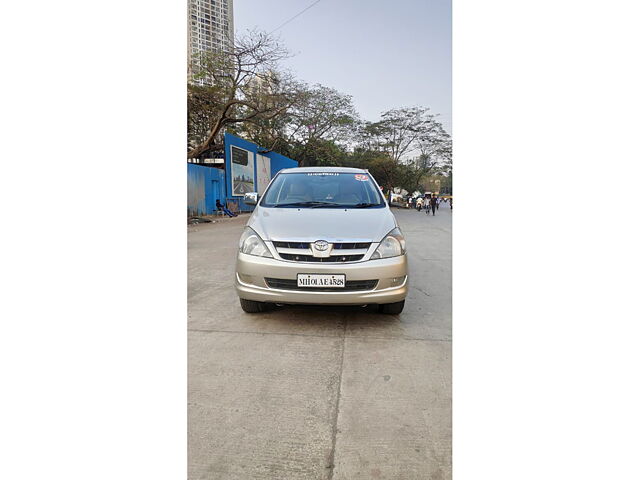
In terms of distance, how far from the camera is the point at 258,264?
9.30ft

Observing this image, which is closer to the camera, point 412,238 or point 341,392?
point 341,392

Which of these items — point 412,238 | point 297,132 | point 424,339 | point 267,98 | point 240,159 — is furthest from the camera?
point 297,132

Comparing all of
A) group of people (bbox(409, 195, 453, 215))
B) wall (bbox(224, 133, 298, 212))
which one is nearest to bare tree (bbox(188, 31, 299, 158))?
wall (bbox(224, 133, 298, 212))

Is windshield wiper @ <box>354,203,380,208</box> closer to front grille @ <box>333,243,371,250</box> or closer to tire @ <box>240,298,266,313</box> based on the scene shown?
front grille @ <box>333,243,371,250</box>

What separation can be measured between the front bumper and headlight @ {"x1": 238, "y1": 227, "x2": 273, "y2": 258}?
0.04m

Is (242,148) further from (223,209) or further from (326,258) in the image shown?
(326,258)

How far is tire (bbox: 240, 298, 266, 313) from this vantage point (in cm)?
325

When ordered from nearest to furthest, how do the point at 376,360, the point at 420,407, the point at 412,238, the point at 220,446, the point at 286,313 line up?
the point at 220,446
the point at 420,407
the point at 376,360
the point at 286,313
the point at 412,238

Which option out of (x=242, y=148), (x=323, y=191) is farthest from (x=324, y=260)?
(x=242, y=148)

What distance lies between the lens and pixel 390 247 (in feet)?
9.49

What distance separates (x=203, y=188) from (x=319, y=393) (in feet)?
42.4
